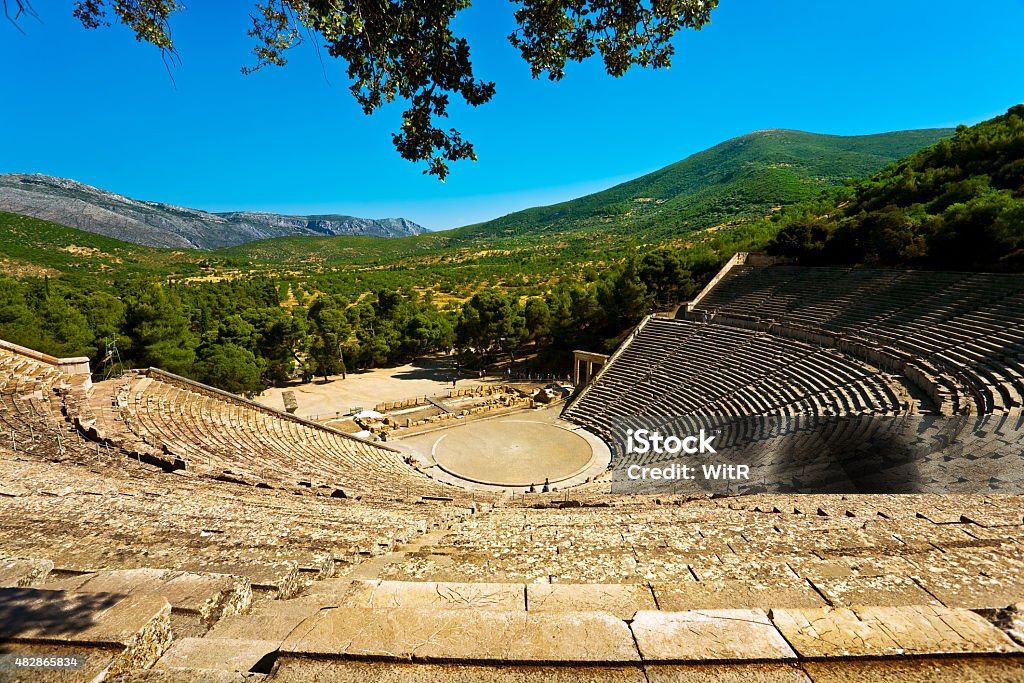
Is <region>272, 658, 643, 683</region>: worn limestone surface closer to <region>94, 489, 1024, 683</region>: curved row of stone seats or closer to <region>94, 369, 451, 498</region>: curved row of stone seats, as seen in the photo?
<region>94, 489, 1024, 683</region>: curved row of stone seats

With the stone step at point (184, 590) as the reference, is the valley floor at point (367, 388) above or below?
below

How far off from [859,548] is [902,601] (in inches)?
56.8

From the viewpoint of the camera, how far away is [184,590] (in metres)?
3.15

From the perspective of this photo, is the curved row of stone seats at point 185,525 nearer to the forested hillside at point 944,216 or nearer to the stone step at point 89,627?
the stone step at point 89,627

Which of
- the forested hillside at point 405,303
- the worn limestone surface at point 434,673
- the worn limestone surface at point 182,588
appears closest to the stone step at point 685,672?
the worn limestone surface at point 434,673

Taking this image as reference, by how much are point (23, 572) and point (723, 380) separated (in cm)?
2016

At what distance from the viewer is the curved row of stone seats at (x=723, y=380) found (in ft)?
46.3

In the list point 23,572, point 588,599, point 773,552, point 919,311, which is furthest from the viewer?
point 919,311

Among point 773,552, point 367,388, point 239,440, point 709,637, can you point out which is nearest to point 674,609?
point 709,637

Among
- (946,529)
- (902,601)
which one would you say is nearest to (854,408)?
(946,529)

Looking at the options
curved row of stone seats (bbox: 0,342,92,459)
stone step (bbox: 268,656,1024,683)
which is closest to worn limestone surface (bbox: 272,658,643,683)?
stone step (bbox: 268,656,1024,683)

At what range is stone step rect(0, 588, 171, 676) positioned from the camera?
6.78ft

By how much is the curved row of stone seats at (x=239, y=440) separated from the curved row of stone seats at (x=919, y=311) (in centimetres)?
1570

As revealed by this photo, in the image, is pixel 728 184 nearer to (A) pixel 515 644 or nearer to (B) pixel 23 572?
(A) pixel 515 644
